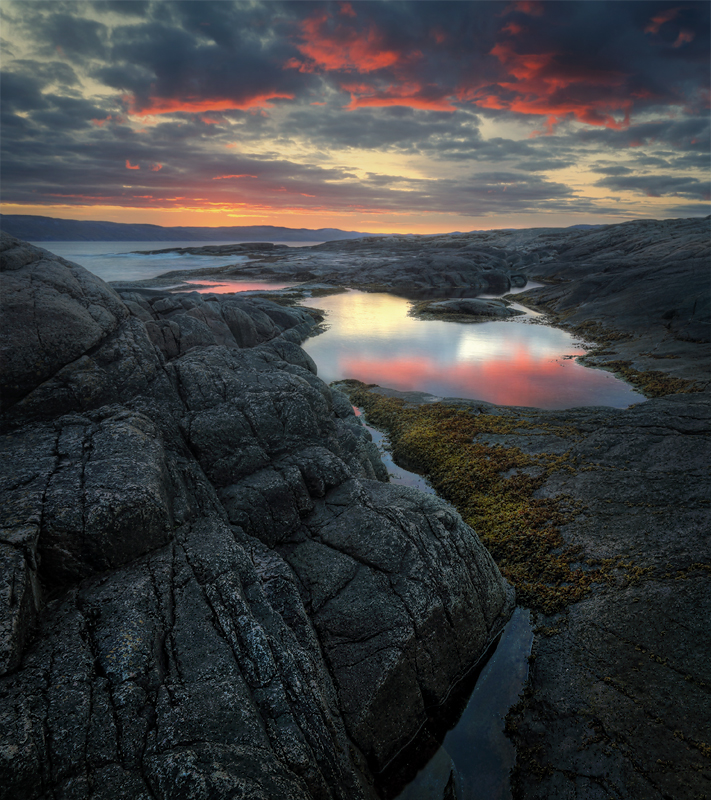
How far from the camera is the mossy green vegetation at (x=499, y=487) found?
1567 cm

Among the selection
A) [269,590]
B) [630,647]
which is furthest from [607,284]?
[269,590]

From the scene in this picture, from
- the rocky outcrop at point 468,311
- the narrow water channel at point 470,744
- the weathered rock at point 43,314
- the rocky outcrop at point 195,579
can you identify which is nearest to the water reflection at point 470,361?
the rocky outcrop at point 468,311

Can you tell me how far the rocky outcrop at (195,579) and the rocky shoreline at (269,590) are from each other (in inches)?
2.0

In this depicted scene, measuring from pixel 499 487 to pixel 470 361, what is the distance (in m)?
27.2

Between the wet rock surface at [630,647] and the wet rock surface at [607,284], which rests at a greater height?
the wet rock surface at [607,284]

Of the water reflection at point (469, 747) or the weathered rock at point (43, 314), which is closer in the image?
the water reflection at point (469, 747)

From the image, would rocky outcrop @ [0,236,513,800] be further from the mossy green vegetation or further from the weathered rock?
the mossy green vegetation

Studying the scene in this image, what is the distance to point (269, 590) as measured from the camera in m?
10.8

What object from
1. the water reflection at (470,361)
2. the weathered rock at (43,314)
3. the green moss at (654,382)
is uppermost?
the weathered rock at (43,314)

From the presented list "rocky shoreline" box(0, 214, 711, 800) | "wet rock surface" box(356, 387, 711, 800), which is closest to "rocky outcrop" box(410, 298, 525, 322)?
"rocky shoreline" box(0, 214, 711, 800)

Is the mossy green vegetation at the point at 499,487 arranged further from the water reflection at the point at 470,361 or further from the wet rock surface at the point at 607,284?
the wet rock surface at the point at 607,284

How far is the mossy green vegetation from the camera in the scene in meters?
15.7

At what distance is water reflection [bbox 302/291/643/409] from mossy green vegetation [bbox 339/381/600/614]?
7668mm

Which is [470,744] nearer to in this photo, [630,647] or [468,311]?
[630,647]
